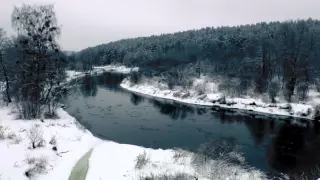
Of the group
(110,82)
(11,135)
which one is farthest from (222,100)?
(110,82)

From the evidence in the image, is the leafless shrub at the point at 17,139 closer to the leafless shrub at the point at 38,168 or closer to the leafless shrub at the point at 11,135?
the leafless shrub at the point at 11,135

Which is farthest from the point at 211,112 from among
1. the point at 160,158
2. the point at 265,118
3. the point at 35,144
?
the point at 35,144

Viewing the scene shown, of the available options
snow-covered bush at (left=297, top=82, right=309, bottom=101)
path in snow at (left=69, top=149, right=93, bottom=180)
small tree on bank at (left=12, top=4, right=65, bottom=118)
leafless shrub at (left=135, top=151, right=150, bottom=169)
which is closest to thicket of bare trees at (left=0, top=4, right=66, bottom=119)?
small tree on bank at (left=12, top=4, right=65, bottom=118)

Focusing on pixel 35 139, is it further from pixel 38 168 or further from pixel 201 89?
pixel 201 89

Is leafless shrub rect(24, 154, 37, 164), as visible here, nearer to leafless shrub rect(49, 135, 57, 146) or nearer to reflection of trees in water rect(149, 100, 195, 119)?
leafless shrub rect(49, 135, 57, 146)

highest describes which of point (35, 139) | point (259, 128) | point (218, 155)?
point (35, 139)

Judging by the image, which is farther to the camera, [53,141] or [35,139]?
[53,141]

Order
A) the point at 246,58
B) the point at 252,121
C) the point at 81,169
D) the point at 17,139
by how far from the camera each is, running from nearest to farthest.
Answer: the point at 81,169, the point at 17,139, the point at 252,121, the point at 246,58
